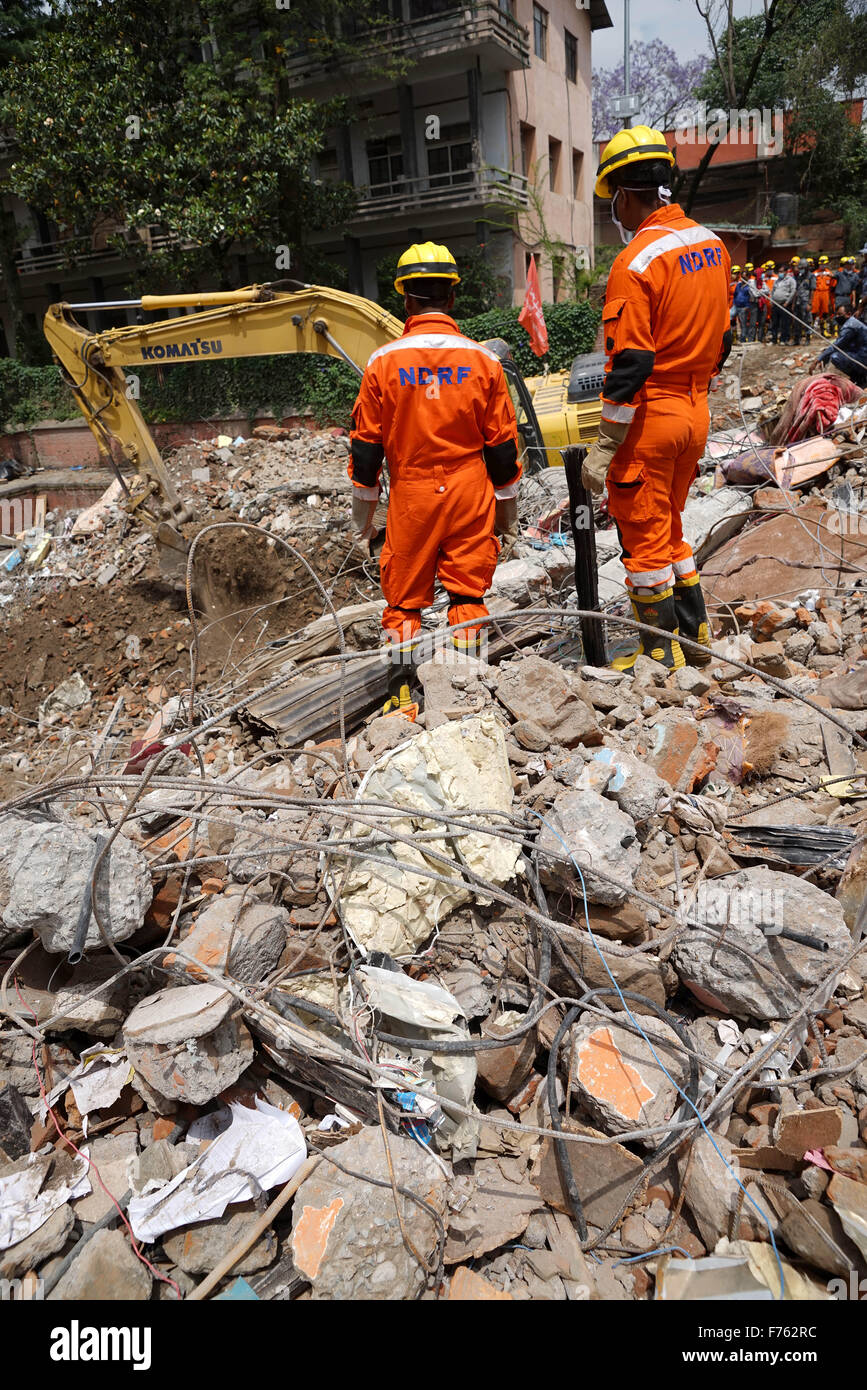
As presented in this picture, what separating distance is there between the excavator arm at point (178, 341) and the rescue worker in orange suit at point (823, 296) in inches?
413

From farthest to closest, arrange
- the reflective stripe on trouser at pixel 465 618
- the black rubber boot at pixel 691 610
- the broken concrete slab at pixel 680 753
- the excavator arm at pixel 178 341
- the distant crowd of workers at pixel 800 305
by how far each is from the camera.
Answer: the distant crowd of workers at pixel 800 305
the excavator arm at pixel 178 341
the black rubber boot at pixel 691 610
the reflective stripe on trouser at pixel 465 618
the broken concrete slab at pixel 680 753

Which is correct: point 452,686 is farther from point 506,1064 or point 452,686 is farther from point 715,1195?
point 715,1195

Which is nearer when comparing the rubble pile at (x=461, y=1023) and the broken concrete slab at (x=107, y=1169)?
the rubble pile at (x=461, y=1023)

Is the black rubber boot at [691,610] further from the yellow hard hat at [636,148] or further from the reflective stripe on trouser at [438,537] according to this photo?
the yellow hard hat at [636,148]

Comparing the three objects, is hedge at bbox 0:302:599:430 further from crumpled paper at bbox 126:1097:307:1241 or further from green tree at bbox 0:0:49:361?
crumpled paper at bbox 126:1097:307:1241

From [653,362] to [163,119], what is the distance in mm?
13585

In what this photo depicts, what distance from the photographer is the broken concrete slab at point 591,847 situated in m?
2.03

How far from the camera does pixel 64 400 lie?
694 inches

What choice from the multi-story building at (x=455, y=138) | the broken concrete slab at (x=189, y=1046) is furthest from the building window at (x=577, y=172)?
the broken concrete slab at (x=189, y=1046)

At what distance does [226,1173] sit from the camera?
177 centimetres

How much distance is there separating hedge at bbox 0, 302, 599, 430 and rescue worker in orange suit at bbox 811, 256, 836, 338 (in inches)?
150
